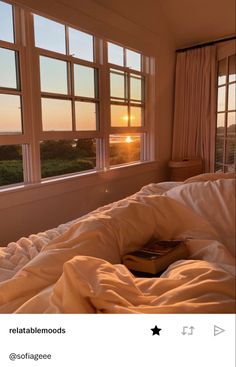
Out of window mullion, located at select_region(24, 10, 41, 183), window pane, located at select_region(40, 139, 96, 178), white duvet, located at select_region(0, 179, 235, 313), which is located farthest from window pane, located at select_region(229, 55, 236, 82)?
white duvet, located at select_region(0, 179, 235, 313)

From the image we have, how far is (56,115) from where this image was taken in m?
1.78

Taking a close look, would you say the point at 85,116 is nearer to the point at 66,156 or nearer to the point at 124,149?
the point at 66,156

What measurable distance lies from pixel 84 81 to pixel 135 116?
639 mm

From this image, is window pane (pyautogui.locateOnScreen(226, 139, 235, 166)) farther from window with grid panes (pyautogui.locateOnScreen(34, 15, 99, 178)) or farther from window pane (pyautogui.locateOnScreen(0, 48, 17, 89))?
window pane (pyautogui.locateOnScreen(0, 48, 17, 89))

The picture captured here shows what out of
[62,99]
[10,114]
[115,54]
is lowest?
[10,114]

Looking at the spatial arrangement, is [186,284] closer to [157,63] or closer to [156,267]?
[156,267]

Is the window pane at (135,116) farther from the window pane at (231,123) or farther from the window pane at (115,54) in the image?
the window pane at (231,123)

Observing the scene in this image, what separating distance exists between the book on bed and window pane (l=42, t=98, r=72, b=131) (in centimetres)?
123

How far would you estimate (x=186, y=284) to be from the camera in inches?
19.6

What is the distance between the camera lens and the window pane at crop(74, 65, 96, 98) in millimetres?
1895

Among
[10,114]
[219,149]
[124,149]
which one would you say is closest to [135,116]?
[124,149]

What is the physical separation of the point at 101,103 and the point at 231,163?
3.76 ft
